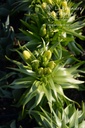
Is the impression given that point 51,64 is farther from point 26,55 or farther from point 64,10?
point 64,10

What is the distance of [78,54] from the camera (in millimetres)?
2809

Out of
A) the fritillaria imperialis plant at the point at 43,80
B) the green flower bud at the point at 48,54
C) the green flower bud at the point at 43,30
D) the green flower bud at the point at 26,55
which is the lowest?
the fritillaria imperialis plant at the point at 43,80

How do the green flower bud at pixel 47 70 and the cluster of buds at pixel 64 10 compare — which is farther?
the cluster of buds at pixel 64 10

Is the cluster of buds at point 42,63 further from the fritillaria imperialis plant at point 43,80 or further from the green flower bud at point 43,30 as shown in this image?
the green flower bud at point 43,30

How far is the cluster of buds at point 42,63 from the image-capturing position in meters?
2.38

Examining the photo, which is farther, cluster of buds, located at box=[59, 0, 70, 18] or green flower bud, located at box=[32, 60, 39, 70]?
cluster of buds, located at box=[59, 0, 70, 18]

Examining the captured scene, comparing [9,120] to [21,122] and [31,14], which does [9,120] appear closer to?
[21,122]

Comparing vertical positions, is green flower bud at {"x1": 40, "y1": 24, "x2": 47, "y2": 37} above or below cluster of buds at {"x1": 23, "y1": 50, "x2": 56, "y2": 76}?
above

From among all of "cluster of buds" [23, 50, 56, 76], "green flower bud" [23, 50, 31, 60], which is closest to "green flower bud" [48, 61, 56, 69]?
"cluster of buds" [23, 50, 56, 76]

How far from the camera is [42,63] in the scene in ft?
7.97

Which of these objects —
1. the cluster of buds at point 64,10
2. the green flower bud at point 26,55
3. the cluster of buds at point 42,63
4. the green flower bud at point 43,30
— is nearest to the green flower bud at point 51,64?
the cluster of buds at point 42,63

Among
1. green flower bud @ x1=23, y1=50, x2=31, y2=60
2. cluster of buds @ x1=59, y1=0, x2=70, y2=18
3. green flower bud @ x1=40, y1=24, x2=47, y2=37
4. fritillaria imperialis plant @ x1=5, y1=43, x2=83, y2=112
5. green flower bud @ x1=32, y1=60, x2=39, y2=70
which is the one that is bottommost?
fritillaria imperialis plant @ x1=5, y1=43, x2=83, y2=112

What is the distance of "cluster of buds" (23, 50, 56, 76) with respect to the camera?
2378 mm

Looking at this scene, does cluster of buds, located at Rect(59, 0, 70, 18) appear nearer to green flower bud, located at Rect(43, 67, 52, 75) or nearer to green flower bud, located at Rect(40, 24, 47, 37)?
green flower bud, located at Rect(40, 24, 47, 37)
